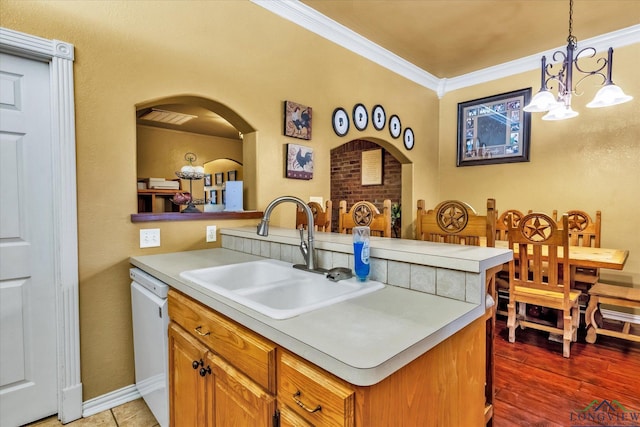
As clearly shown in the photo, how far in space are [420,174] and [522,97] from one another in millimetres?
1414

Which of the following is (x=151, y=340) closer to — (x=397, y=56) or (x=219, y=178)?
(x=397, y=56)

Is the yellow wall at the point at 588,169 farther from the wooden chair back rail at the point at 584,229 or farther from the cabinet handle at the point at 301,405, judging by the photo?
the cabinet handle at the point at 301,405

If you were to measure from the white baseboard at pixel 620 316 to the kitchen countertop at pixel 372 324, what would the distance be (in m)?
3.10

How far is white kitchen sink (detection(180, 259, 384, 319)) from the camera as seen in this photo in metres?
1.04

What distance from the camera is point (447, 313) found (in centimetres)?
96

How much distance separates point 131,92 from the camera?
1920 mm

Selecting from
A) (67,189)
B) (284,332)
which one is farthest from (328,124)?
(284,332)

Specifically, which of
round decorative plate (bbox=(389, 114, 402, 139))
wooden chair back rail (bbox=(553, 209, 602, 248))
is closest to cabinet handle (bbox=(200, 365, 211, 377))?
round decorative plate (bbox=(389, 114, 402, 139))

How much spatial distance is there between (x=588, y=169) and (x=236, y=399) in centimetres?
396

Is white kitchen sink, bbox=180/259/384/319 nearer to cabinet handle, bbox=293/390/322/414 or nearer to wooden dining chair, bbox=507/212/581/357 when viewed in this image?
cabinet handle, bbox=293/390/322/414

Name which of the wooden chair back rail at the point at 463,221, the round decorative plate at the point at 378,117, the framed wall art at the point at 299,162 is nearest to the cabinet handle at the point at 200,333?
the wooden chair back rail at the point at 463,221

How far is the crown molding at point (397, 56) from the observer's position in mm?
2725

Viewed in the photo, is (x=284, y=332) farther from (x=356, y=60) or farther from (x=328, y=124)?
(x=356, y=60)

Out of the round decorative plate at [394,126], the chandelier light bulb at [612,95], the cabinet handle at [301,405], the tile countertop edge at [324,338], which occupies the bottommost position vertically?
the cabinet handle at [301,405]
